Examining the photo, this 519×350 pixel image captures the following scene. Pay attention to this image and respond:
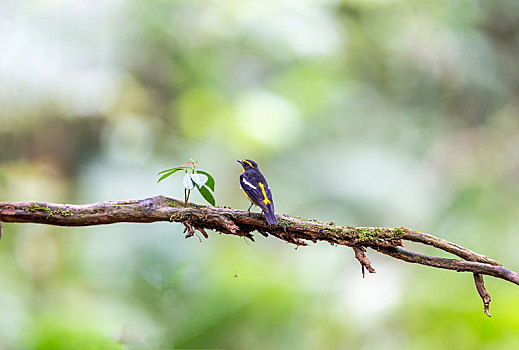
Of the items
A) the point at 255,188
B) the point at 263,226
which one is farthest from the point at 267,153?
the point at 263,226

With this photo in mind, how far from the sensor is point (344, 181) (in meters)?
7.79

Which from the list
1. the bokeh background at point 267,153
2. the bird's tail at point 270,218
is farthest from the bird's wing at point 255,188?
the bokeh background at point 267,153

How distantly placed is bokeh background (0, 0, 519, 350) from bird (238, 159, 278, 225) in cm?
246

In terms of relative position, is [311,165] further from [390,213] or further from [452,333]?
[452,333]

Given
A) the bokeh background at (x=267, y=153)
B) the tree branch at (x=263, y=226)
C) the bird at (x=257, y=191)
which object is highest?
the bokeh background at (x=267, y=153)

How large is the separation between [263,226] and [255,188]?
381 mm

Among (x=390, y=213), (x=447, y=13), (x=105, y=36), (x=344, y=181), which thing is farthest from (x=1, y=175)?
(x=447, y=13)

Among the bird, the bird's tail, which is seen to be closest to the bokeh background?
the bird

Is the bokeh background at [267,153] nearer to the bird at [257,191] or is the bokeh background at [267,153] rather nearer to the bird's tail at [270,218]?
the bird at [257,191]

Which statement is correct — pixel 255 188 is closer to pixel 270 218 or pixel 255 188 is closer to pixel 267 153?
pixel 270 218

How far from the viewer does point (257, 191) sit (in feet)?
7.79

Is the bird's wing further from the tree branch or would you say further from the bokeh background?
the bokeh background

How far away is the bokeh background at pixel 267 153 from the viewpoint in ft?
17.2

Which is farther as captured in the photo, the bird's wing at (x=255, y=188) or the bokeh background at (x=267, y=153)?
the bokeh background at (x=267, y=153)
